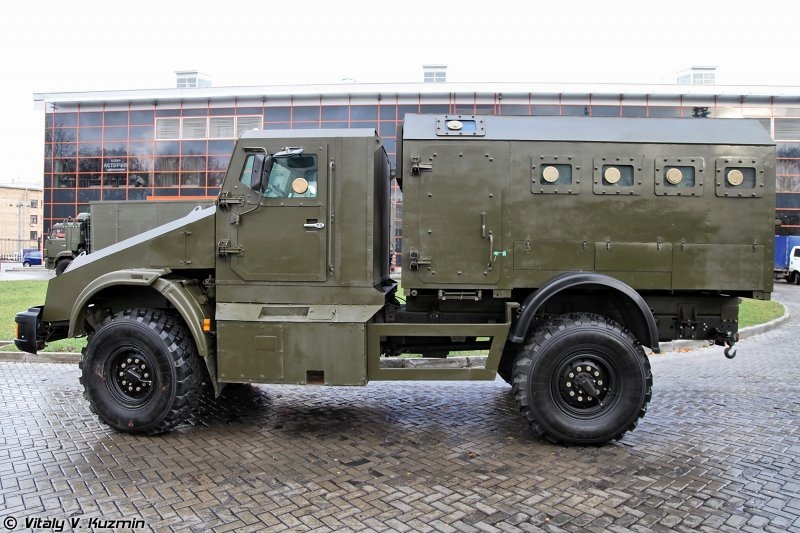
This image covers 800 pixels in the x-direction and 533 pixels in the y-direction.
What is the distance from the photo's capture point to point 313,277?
545cm

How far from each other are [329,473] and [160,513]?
4.12ft

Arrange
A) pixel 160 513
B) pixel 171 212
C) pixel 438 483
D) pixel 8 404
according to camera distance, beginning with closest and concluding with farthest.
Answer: pixel 160 513
pixel 438 483
pixel 8 404
pixel 171 212

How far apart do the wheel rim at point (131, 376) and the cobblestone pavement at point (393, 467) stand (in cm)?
37

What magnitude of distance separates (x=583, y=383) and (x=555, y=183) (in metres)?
1.82

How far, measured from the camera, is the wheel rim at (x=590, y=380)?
5.25m

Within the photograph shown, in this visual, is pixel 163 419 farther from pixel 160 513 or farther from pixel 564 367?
pixel 564 367

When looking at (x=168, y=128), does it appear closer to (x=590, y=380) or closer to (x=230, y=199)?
(x=230, y=199)

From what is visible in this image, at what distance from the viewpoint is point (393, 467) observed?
4.72 m

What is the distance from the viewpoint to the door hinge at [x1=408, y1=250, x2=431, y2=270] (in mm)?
5414

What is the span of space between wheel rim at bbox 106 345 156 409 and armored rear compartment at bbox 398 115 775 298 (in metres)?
2.59

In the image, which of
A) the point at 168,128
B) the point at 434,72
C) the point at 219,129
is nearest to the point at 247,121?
the point at 219,129

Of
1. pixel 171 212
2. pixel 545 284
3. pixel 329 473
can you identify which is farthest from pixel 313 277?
pixel 171 212

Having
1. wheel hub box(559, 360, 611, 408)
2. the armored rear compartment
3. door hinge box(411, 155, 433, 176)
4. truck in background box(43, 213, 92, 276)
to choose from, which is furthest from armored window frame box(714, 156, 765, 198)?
truck in background box(43, 213, 92, 276)

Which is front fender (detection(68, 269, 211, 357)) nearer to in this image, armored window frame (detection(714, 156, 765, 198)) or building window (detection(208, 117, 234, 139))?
armored window frame (detection(714, 156, 765, 198))
